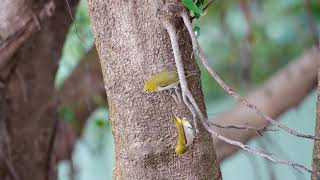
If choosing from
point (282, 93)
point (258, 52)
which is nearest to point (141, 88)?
point (282, 93)

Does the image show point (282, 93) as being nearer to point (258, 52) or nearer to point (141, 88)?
point (258, 52)

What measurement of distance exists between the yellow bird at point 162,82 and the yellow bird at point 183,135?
0.09 feet

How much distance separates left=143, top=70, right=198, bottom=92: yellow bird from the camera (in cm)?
48

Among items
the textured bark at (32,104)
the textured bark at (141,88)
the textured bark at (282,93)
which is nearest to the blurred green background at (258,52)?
the textured bark at (282,93)

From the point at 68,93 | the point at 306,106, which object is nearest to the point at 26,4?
the point at 68,93

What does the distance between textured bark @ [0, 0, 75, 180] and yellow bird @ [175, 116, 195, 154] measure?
45 cm

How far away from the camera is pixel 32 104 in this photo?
0.98 meters

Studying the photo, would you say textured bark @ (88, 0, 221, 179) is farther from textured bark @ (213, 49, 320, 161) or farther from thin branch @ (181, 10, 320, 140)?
textured bark @ (213, 49, 320, 161)

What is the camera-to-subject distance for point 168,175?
510 mm

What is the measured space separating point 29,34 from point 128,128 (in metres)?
0.32

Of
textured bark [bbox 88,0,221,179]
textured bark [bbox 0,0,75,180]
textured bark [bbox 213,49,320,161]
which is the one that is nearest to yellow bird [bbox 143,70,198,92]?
textured bark [bbox 88,0,221,179]

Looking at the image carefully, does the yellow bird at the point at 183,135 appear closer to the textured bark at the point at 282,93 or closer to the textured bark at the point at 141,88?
the textured bark at the point at 141,88

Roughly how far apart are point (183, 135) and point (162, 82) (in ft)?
0.15

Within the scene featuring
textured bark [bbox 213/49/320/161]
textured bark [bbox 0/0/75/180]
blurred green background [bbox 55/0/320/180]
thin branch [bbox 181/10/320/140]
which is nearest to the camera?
thin branch [bbox 181/10/320/140]
